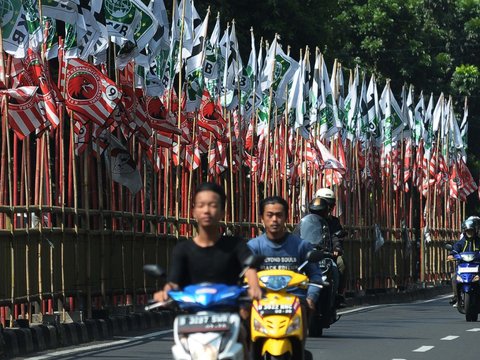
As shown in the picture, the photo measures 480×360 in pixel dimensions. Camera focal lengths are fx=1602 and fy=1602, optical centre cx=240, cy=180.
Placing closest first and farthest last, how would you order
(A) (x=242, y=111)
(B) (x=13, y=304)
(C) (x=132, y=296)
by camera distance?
(B) (x=13, y=304), (C) (x=132, y=296), (A) (x=242, y=111)

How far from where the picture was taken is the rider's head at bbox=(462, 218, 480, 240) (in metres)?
22.7

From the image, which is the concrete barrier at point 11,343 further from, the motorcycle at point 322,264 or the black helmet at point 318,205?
the black helmet at point 318,205

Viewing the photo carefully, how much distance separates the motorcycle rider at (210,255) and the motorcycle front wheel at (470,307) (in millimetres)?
13399

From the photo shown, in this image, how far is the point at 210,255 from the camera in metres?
9.03

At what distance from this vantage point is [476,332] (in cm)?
1933

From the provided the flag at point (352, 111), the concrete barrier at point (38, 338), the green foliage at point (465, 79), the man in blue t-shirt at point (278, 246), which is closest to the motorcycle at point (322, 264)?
the concrete barrier at point (38, 338)

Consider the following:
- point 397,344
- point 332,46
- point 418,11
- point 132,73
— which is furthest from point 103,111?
point 418,11

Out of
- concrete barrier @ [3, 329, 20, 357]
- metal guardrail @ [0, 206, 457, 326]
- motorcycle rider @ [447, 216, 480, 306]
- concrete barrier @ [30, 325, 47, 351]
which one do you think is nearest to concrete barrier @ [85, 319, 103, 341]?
metal guardrail @ [0, 206, 457, 326]

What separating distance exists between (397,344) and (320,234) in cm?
147

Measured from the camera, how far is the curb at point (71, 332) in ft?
49.9

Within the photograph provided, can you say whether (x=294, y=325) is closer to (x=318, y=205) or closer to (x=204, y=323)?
(x=204, y=323)

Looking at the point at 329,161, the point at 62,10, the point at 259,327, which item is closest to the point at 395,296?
the point at 329,161

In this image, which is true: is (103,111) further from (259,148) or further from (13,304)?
(259,148)

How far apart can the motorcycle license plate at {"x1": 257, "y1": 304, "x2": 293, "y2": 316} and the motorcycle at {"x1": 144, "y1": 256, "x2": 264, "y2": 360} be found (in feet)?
5.03
